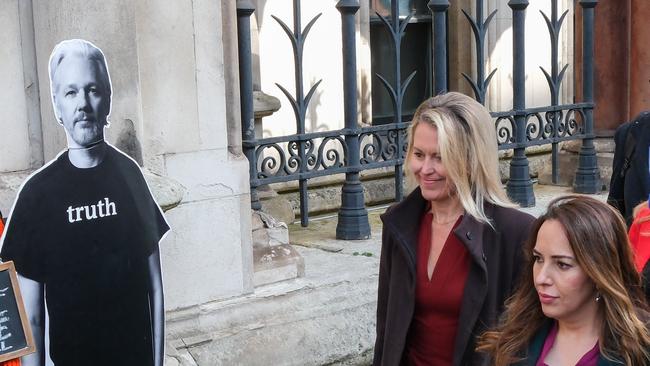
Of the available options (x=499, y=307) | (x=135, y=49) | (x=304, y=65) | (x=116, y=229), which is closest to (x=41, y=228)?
(x=116, y=229)

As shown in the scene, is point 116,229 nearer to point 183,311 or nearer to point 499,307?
point 183,311

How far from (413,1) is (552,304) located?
20.4 ft

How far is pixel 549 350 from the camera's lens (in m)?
3.02

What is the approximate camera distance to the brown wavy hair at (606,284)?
2.86 m

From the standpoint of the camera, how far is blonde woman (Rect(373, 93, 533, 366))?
372cm

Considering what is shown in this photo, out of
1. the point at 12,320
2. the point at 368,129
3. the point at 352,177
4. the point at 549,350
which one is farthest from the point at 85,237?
the point at 368,129

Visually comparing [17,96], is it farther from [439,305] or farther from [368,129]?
[368,129]

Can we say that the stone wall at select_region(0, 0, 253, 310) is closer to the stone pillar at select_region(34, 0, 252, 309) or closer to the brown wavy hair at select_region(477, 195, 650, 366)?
the stone pillar at select_region(34, 0, 252, 309)

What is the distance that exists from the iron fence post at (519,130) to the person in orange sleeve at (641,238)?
3789mm

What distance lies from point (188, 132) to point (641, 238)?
6.82 ft

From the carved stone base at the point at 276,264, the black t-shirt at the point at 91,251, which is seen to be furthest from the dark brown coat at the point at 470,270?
the carved stone base at the point at 276,264

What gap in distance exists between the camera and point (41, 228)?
Answer: 13.6 ft

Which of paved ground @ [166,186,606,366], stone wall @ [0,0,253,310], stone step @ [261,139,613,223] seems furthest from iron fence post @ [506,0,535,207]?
stone wall @ [0,0,253,310]

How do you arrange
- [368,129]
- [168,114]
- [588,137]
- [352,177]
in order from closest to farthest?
1. [168,114]
2. [352,177]
3. [368,129]
4. [588,137]
